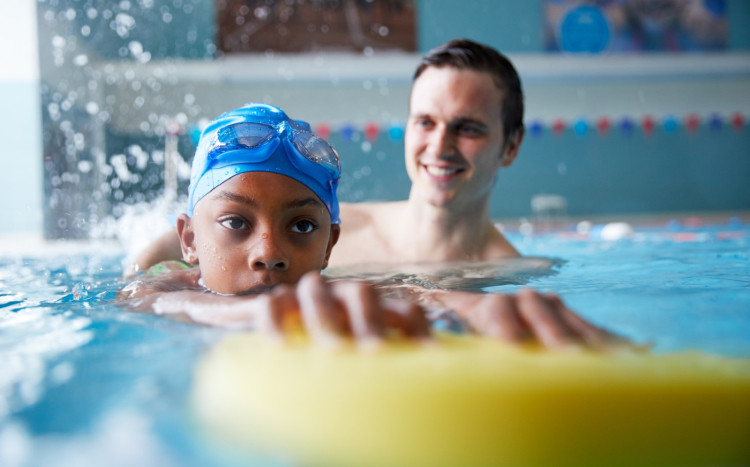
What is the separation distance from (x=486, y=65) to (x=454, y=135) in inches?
14.6

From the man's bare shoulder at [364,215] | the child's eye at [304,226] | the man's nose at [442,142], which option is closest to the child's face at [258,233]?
the child's eye at [304,226]

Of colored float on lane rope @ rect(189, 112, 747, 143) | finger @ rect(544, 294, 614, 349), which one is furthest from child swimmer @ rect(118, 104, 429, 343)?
colored float on lane rope @ rect(189, 112, 747, 143)

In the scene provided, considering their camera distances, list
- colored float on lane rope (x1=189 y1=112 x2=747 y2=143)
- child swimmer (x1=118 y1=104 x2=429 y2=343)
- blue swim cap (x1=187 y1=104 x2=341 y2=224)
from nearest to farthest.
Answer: child swimmer (x1=118 y1=104 x2=429 y2=343) → blue swim cap (x1=187 y1=104 x2=341 y2=224) → colored float on lane rope (x1=189 y1=112 x2=747 y2=143)

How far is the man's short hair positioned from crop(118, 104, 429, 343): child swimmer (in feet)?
3.49

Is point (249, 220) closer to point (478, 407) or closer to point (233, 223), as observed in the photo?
point (233, 223)

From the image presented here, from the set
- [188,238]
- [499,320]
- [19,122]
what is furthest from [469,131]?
[19,122]

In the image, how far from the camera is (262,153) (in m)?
1.75

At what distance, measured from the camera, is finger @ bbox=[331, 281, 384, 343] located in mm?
891

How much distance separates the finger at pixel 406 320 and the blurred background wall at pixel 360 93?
8466mm

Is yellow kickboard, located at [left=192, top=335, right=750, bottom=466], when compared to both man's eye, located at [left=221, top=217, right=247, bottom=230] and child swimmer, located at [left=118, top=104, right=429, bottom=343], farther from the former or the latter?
man's eye, located at [left=221, top=217, right=247, bottom=230]

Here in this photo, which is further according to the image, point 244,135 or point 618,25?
point 618,25

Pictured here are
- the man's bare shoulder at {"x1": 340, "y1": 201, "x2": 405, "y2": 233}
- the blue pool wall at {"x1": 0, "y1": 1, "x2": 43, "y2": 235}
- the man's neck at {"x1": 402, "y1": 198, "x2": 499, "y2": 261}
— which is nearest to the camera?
the man's neck at {"x1": 402, "y1": 198, "x2": 499, "y2": 261}

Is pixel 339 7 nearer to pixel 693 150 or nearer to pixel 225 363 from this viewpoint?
pixel 693 150

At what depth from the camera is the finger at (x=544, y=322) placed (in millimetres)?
896
